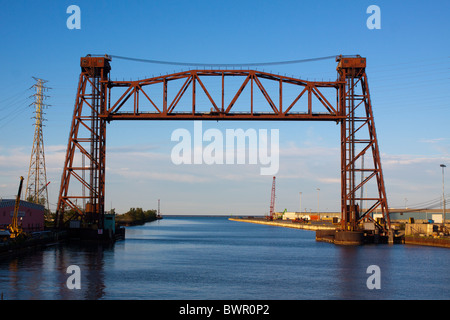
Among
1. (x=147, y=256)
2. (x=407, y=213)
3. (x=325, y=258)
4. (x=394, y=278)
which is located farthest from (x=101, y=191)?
(x=407, y=213)

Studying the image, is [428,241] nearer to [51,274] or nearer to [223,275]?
[223,275]

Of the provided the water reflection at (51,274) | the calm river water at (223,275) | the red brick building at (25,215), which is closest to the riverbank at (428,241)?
the calm river water at (223,275)

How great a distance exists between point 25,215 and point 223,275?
120 ft

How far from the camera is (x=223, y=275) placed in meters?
43.5

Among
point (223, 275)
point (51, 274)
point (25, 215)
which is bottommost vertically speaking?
point (223, 275)

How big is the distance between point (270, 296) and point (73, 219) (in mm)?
47728

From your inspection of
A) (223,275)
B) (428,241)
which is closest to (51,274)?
(223,275)

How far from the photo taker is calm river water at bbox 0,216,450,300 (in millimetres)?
33781

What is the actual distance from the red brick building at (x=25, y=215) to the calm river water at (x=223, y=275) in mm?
6318

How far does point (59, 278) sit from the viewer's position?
3866 cm

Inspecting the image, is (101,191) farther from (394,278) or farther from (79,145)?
(394,278)

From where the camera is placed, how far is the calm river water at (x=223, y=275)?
33781mm

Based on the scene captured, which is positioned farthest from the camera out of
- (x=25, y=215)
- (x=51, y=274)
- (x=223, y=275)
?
(x=25, y=215)

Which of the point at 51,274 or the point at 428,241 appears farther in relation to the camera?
the point at 428,241
